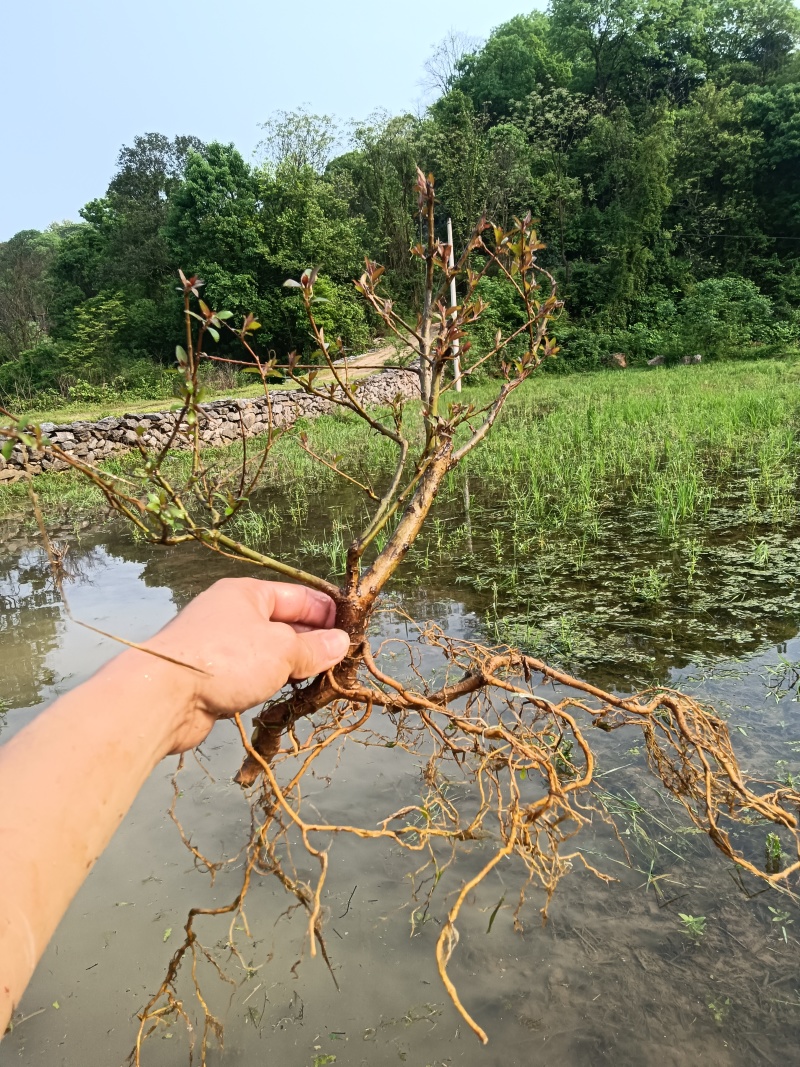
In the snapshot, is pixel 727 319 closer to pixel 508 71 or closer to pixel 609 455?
pixel 609 455

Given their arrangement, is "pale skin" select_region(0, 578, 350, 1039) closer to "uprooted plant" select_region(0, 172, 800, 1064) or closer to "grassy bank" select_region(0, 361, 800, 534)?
"uprooted plant" select_region(0, 172, 800, 1064)

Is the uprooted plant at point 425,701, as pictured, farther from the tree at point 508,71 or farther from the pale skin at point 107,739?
the tree at point 508,71

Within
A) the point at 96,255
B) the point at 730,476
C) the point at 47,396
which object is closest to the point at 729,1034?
the point at 730,476

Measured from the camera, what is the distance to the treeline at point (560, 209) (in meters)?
25.8

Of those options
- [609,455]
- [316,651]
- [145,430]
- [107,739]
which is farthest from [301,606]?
[145,430]

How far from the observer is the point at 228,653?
1.23m

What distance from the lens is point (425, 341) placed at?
208 cm

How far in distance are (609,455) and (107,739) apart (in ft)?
25.5

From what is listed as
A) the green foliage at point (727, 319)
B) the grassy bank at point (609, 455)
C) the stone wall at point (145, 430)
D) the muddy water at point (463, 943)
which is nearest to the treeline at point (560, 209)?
the green foliage at point (727, 319)

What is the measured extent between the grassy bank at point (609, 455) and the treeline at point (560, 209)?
1132 centimetres

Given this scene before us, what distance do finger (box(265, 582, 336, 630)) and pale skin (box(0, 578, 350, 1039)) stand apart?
9 cm

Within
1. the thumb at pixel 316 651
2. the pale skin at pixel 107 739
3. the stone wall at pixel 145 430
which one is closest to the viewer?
the pale skin at pixel 107 739

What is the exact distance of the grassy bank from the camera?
6.25 meters

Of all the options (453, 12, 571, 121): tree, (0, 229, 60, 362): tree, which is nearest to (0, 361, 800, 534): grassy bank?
(0, 229, 60, 362): tree
